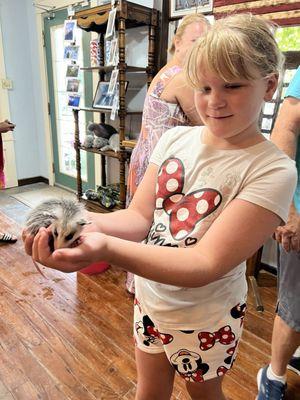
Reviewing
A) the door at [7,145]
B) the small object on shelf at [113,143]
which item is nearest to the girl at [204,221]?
the small object on shelf at [113,143]

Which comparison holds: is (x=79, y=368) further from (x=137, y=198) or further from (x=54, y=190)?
(x=54, y=190)

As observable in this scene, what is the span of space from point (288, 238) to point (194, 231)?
1.65 ft

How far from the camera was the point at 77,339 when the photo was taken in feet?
5.48

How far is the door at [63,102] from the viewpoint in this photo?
3367mm

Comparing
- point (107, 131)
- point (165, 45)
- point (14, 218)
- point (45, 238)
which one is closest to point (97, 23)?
point (165, 45)

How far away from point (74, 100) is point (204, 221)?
9.39ft

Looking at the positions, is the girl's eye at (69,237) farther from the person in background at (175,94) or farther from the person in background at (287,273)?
the person in background at (175,94)

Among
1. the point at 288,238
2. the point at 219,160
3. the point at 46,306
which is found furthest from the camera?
the point at 46,306

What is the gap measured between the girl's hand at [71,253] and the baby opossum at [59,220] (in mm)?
15

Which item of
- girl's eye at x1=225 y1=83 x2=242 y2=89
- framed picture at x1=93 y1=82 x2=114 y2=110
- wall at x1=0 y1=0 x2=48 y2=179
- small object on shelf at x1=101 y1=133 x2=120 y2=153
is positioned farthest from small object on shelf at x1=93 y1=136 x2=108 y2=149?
girl's eye at x1=225 y1=83 x2=242 y2=89

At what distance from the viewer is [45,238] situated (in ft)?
1.79

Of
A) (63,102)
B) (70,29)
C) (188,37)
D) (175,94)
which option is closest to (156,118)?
(175,94)

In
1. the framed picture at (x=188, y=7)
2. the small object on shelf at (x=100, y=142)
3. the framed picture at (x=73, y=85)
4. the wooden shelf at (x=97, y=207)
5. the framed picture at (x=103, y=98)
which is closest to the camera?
the framed picture at (x=188, y=7)

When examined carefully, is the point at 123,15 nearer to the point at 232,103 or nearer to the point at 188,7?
the point at 188,7
